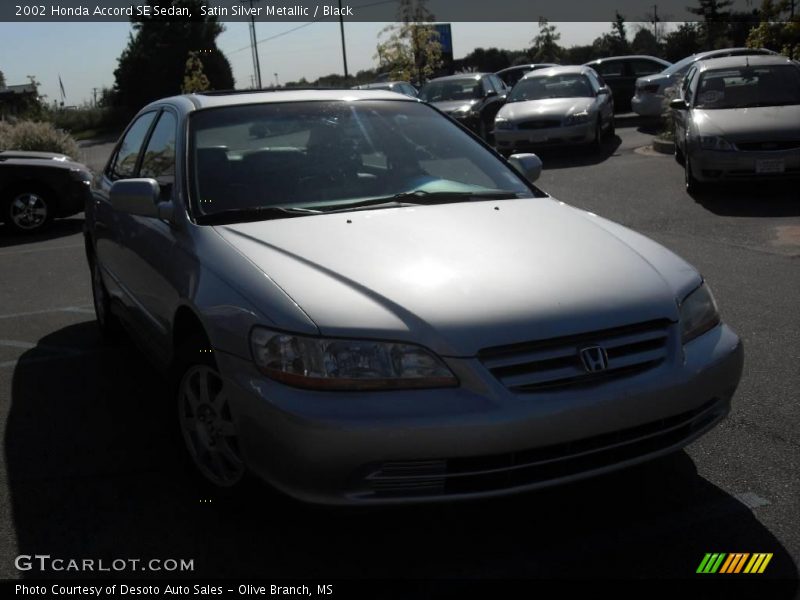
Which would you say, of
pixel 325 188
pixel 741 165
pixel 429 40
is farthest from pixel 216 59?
pixel 325 188

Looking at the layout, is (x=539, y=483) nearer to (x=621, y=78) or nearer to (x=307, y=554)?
(x=307, y=554)

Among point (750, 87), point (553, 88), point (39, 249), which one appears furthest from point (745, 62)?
point (39, 249)

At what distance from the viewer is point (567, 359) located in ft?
10.3

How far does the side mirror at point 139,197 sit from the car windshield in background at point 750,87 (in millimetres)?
9516

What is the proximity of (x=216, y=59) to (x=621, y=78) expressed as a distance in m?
39.3

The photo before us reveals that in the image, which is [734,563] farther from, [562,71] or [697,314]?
[562,71]

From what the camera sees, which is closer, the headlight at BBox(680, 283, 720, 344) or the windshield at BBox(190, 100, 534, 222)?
the headlight at BBox(680, 283, 720, 344)

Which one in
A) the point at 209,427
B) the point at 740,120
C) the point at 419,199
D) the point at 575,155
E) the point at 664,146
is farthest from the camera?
the point at 575,155

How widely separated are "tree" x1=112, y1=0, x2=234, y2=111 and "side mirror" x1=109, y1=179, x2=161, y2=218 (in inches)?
2189

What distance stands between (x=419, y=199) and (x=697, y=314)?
4.54 feet

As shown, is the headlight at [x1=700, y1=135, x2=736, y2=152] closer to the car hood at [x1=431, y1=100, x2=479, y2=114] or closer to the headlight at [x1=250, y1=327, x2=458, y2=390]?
the headlight at [x1=250, y1=327, x2=458, y2=390]

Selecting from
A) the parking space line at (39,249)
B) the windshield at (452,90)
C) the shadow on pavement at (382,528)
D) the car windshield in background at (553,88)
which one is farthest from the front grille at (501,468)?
the windshield at (452,90)

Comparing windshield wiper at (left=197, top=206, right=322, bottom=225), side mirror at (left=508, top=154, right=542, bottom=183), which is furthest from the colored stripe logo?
side mirror at (left=508, top=154, right=542, bottom=183)

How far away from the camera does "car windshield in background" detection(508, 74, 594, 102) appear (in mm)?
17859
